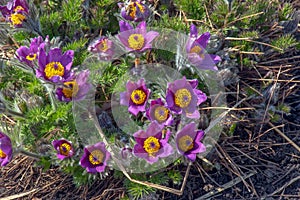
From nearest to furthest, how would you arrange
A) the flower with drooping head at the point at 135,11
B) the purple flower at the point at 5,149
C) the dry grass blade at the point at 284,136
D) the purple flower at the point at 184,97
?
the purple flower at the point at 5,149 < the purple flower at the point at 184,97 < the flower with drooping head at the point at 135,11 < the dry grass blade at the point at 284,136

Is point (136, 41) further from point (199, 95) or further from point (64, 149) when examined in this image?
point (64, 149)

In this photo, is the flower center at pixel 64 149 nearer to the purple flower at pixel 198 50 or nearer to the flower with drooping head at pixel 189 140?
the flower with drooping head at pixel 189 140

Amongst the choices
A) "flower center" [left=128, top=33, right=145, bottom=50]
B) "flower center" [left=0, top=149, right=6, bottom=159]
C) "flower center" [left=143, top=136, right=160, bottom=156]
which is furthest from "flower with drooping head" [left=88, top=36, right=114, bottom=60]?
"flower center" [left=0, top=149, right=6, bottom=159]

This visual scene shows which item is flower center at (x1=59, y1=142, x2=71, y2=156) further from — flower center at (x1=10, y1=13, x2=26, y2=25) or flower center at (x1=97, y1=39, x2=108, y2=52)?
flower center at (x1=10, y1=13, x2=26, y2=25)

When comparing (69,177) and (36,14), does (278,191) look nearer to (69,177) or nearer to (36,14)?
(69,177)

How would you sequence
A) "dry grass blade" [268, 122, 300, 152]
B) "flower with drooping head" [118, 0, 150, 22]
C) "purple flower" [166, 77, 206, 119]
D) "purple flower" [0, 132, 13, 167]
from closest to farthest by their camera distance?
"purple flower" [0, 132, 13, 167], "purple flower" [166, 77, 206, 119], "flower with drooping head" [118, 0, 150, 22], "dry grass blade" [268, 122, 300, 152]

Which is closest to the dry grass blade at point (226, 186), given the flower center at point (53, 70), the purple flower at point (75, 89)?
the purple flower at point (75, 89)
